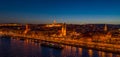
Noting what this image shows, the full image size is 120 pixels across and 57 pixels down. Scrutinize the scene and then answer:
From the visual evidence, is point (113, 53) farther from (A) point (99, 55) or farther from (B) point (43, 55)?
(B) point (43, 55)

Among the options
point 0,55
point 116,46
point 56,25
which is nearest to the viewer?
point 0,55

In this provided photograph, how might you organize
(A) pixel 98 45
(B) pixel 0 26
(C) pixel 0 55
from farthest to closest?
1. (B) pixel 0 26
2. (A) pixel 98 45
3. (C) pixel 0 55

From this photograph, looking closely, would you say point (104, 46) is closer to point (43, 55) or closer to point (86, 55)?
point (86, 55)

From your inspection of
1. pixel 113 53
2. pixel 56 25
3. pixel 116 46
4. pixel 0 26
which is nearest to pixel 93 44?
pixel 116 46

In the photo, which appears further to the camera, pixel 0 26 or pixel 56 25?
pixel 0 26

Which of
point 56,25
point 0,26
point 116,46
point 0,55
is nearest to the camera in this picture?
point 0,55

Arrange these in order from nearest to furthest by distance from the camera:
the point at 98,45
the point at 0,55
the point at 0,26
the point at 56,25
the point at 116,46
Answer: the point at 0,55, the point at 116,46, the point at 98,45, the point at 56,25, the point at 0,26

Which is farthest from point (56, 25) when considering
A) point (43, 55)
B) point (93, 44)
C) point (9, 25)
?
point (43, 55)

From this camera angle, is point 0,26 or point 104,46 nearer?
point 104,46
